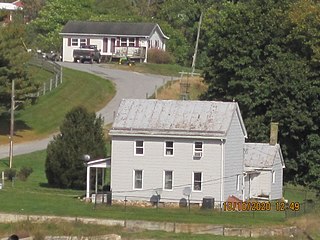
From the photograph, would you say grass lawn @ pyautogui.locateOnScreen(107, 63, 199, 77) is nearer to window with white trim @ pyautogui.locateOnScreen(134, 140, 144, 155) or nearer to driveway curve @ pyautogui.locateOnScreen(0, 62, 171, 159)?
driveway curve @ pyautogui.locateOnScreen(0, 62, 171, 159)

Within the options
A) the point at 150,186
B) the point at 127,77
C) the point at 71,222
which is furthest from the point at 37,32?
the point at 71,222

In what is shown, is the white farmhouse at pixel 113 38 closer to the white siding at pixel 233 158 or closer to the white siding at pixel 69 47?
the white siding at pixel 69 47

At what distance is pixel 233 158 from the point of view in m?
76.5

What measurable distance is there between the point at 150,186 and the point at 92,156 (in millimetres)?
5728

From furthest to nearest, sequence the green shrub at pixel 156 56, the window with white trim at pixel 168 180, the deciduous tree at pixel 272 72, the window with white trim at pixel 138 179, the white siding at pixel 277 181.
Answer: the green shrub at pixel 156 56, the deciduous tree at pixel 272 72, the white siding at pixel 277 181, the window with white trim at pixel 138 179, the window with white trim at pixel 168 180

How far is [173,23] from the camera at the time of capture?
529ft

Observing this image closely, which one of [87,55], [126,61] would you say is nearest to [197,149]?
[126,61]

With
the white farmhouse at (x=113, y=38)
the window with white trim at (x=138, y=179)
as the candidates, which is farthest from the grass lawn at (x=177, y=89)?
the window with white trim at (x=138, y=179)

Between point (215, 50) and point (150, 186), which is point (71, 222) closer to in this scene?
point (150, 186)

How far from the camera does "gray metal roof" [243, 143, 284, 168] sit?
81.7 m

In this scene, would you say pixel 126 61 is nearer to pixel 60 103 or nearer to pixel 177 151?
pixel 60 103

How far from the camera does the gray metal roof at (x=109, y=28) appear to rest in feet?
451

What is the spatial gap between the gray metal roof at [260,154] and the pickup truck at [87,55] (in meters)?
52.4

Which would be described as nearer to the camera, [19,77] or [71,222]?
[71,222]
